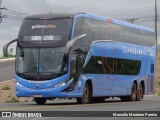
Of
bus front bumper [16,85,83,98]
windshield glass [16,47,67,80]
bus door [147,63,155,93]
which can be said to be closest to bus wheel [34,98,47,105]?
bus front bumper [16,85,83,98]

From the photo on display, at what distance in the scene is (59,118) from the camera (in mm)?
18234

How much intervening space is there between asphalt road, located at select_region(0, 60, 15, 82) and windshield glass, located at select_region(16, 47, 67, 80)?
31.7 metres

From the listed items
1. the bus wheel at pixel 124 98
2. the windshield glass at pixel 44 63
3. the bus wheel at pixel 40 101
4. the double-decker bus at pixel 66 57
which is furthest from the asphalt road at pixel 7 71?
the windshield glass at pixel 44 63

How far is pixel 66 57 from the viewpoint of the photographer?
26094 millimetres

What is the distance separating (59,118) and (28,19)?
9890 millimetres

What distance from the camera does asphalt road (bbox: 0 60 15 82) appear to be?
6034 cm

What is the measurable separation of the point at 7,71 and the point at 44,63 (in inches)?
1597

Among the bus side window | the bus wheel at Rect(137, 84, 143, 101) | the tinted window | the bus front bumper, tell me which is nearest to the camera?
the bus front bumper

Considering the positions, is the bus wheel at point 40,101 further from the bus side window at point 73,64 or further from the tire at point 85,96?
the bus side window at point 73,64

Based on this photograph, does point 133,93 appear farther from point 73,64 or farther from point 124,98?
point 73,64

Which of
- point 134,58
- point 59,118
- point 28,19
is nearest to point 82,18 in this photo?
point 28,19

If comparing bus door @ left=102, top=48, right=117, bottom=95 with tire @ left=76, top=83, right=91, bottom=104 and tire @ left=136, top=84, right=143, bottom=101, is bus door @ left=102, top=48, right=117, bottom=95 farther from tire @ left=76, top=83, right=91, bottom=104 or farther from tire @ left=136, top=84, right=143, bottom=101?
tire @ left=136, top=84, right=143, bottom=101

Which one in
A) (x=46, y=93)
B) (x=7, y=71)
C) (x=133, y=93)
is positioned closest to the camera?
(x=46, y=93)

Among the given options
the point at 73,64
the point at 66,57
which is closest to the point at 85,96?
the point at 73,64
